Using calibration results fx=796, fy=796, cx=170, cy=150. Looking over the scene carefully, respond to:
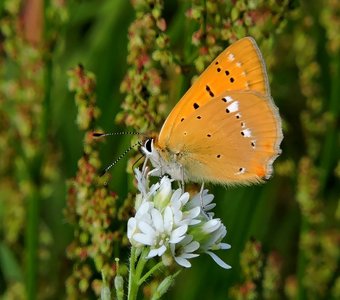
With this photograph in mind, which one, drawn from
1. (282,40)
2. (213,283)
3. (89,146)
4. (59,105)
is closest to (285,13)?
(89,146)

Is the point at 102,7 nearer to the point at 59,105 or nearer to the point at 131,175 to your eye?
the point at 59,105

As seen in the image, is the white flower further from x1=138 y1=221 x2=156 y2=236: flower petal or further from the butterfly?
the butterfly

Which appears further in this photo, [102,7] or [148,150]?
[102,7]

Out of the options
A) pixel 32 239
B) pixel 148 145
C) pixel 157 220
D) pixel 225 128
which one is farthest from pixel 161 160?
pixel 32 239

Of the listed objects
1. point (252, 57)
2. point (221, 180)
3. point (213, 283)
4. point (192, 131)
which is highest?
point (252, 57)

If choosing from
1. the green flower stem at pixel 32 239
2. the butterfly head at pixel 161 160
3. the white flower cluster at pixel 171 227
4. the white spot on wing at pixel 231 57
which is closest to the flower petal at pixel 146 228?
Answer: the white flower cluster at pixel 171 227
